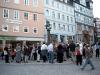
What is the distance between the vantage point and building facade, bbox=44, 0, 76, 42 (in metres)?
68.7

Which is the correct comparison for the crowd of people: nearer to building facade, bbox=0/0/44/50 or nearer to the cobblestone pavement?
the cobblestone pavement

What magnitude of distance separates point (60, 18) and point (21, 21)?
16345 mm

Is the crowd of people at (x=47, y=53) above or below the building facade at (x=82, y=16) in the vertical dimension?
below

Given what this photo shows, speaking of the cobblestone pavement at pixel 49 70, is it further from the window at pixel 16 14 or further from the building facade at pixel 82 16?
the building facade at pixel 82 16

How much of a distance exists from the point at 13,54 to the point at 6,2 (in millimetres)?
28713

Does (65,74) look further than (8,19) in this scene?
No

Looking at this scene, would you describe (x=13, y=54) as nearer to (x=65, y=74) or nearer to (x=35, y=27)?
(x=65, y=74)

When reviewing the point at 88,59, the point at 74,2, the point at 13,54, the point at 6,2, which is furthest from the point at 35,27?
the point at 88,59

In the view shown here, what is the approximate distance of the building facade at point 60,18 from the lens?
2705 inches

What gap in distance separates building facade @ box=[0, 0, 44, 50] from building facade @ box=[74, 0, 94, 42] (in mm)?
21393

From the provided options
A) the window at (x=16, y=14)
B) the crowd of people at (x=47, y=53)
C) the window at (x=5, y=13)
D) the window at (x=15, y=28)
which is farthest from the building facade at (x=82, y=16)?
the crowd of people at (x=47, y=53)

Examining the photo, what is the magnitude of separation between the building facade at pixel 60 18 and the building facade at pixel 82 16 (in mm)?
3552

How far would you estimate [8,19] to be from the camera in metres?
57.8

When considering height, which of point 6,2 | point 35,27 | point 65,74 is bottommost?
point 65,74
